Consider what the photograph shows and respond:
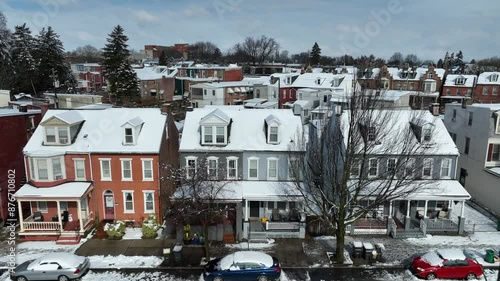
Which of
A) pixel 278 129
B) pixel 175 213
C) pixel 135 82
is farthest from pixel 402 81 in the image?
pixel 175 213

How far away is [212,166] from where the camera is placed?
27.4m

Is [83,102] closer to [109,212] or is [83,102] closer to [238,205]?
[109,212]

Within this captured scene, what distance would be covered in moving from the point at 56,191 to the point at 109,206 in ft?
12.7

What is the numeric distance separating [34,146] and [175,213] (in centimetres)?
1172

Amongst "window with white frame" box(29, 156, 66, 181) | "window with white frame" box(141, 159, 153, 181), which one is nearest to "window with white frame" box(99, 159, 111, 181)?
"window with white frame" box(141, 159, 153, 181)

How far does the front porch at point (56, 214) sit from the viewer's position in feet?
82.1

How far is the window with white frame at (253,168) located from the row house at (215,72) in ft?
216

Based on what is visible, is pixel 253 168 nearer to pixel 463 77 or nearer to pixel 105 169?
pixel 105 169

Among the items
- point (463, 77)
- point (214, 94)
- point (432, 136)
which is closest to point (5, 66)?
point (214, 94)

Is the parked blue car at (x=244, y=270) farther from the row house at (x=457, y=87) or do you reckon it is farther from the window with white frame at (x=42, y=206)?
the row house at (x=457, y=87)

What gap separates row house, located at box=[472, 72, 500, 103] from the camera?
72.6 meters

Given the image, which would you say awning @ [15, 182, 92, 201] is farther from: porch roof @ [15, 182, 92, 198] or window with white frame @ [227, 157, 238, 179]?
window with white frame @ [227, 157, 238, 179]

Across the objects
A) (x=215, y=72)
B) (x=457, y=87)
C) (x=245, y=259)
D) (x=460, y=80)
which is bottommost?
(x=245, y=259)

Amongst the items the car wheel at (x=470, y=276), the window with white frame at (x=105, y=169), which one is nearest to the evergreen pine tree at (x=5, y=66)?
the window with white frame at (x=105, y=169)
